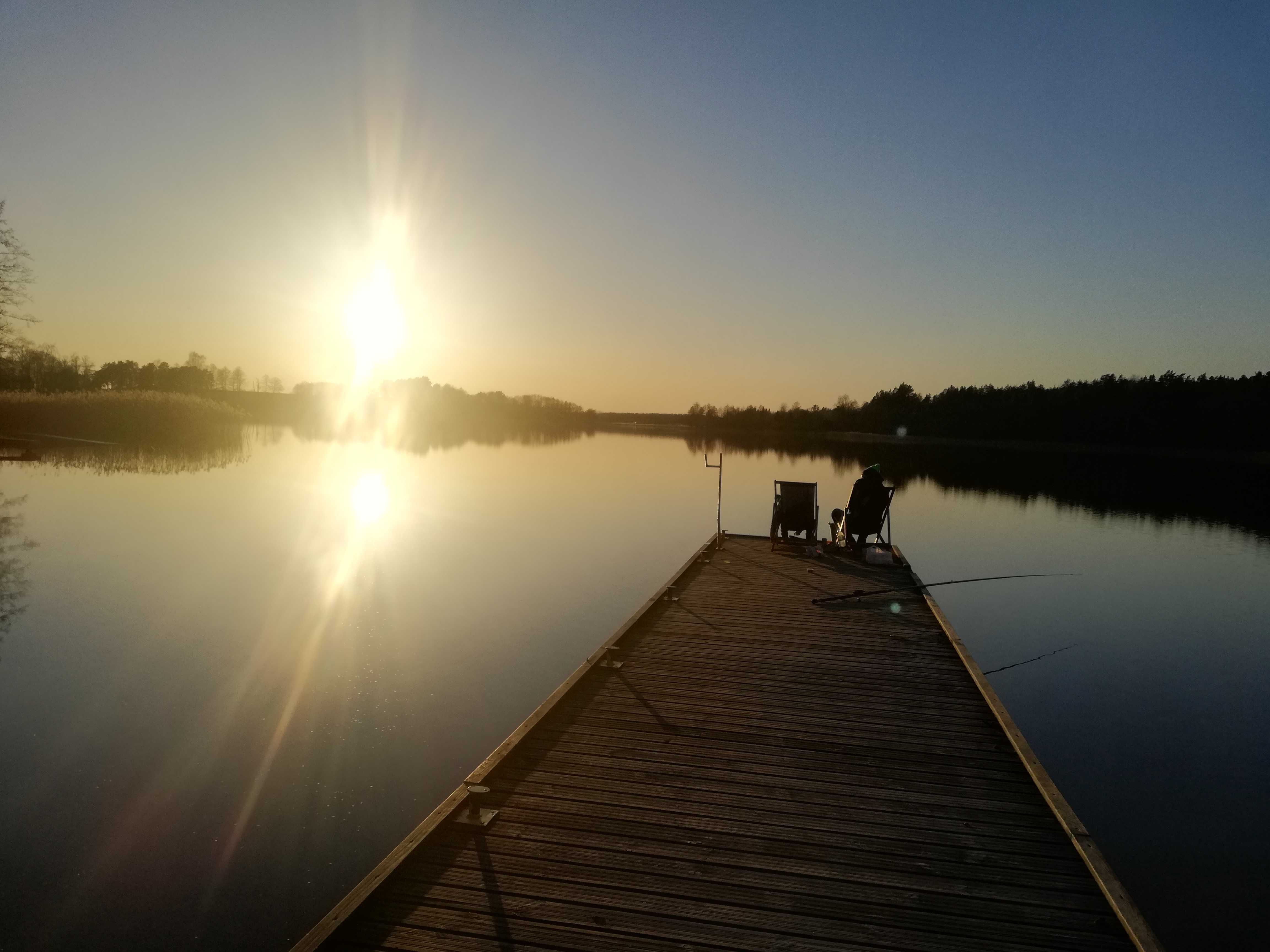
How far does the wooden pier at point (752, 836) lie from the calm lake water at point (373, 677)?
1.32m

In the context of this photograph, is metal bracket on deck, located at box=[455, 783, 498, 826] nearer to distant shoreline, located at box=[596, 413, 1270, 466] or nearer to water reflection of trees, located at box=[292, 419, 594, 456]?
water reflection of trees, located at box=[292, 419, 594, 456]

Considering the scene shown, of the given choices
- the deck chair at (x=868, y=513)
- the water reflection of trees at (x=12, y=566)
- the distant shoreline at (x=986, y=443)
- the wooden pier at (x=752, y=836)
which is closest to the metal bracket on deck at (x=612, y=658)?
the wooden pier at (x=752, y=836)

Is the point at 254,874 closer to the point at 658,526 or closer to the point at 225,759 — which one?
the point at 225,759

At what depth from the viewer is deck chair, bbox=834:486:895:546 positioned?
11000 mm

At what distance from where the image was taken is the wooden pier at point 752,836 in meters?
2.81

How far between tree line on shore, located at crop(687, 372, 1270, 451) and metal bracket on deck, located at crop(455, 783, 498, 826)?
7062 centimetres

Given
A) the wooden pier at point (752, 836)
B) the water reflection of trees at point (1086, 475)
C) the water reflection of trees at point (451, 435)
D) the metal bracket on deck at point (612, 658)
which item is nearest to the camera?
the wooden pier at point (752, 836)

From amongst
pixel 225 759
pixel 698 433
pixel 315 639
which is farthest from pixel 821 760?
pixel 698 433

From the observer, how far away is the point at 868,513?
36.8ft

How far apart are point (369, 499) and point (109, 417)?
1531cm

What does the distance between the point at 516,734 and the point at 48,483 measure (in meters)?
19.8

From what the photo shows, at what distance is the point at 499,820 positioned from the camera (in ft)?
11.7

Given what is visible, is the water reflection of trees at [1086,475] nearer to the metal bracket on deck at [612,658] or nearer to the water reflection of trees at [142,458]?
the metal bracket on deck at [612,658]

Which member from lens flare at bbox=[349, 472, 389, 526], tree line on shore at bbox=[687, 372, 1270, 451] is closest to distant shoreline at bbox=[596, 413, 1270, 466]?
Result: tree line on shore at bbox=[687, 372, 1270, 451]
